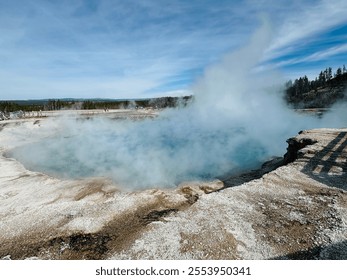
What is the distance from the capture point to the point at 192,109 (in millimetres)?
59750

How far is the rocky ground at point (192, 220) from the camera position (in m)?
7.46

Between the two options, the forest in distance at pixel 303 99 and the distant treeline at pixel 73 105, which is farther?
the distant treeline at pixel 73 105

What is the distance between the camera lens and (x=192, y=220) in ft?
29.7

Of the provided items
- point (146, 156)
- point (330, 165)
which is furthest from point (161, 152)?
point (330, 165)

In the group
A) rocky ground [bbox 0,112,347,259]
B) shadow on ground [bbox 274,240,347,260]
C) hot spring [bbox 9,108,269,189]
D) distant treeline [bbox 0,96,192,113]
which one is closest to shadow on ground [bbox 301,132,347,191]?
rocky ground [bbox 0,112,347,259]

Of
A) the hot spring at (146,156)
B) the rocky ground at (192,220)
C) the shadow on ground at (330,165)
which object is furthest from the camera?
the hot spring at (146,156)

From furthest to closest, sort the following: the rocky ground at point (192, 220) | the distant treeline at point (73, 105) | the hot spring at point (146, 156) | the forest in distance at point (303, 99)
Answer: 1. the distant treeline at point (73, 105)
2. the forest in distance at point (303, 99)
3. the hot spring at point (146, 156)
4. the rocky ground at point (192, 220)

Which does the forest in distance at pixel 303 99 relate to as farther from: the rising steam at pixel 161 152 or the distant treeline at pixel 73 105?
the rising steam at pixel 161 152

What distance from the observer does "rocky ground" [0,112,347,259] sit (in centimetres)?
746

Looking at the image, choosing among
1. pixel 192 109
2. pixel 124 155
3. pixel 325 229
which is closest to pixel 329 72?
pixel 192 109

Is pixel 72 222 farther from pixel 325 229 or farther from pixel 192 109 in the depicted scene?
pixel 192 109

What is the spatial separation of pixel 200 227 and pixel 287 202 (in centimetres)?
400

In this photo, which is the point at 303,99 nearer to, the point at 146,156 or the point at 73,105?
the point at 146,156

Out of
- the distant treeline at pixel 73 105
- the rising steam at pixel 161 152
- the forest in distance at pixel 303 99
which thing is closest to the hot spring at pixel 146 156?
the rising steam at pixel 161 152
